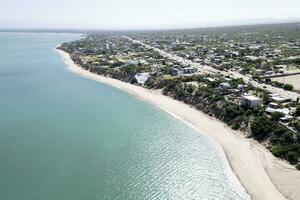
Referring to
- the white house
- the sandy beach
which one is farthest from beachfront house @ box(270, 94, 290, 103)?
the white house

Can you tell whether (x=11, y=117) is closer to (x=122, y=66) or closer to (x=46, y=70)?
(x=122, y=66)

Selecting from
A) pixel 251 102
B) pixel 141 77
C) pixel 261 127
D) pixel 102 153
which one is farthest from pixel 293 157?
pixel 141 77

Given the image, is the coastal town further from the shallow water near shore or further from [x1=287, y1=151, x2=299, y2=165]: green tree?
the shallow water near shore

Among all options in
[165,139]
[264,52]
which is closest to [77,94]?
[165,139]

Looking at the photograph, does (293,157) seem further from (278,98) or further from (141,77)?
(141,77)

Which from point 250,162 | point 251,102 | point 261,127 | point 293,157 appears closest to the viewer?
point 293,157
